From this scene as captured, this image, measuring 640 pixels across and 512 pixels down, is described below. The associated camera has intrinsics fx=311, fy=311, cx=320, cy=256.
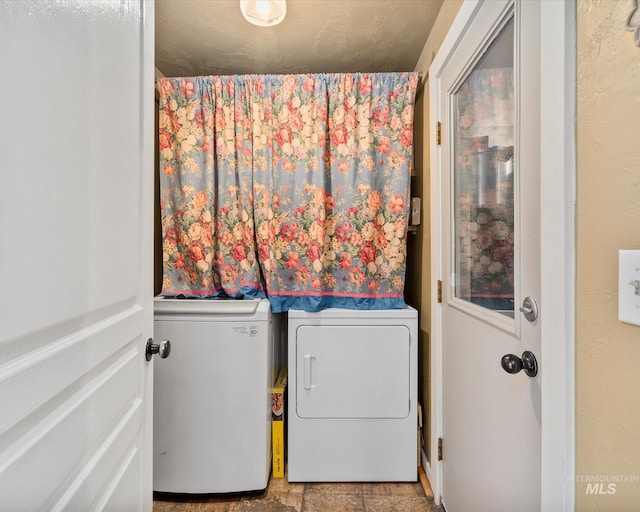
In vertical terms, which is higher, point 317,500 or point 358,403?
point 358,403

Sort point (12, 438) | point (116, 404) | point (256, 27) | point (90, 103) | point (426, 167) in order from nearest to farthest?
point (12, 438) < point (90, 103) < point (116, 404) < point (256, 27) < point (426, 167)

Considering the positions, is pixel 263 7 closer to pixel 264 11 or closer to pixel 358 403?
pixel 264 11

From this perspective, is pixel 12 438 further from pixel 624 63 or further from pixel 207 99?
pixel 207 99

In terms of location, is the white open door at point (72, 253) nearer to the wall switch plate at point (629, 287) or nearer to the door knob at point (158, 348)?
the door knob at point (158, 348)

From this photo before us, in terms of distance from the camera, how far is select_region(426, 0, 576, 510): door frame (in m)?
0.67

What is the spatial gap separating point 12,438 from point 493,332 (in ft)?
3.84

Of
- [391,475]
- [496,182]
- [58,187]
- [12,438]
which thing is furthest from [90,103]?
[391,475]

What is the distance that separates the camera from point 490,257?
3.67 feet

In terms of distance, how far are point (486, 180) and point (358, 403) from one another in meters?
1.26

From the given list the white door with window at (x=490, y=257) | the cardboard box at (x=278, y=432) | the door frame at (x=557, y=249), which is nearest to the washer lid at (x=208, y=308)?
the cardboard box at (x=278, y=432)

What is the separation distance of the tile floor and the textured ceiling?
241cm

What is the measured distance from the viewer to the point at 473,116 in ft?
4.00

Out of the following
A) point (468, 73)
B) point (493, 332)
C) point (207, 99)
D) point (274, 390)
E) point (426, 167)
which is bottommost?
point (274, 390)

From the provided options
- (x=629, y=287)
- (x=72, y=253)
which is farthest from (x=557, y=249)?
(x=72, y=253)
